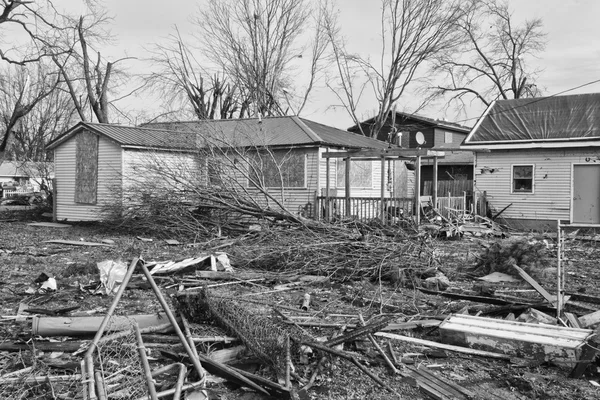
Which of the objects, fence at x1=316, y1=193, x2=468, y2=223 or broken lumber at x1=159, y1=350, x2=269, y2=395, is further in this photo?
fence at x1=316, y1=193, x2=468, y2=223

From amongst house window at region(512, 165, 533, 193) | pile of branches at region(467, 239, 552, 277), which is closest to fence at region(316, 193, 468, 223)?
house window at region(512, 165, 533, 193)

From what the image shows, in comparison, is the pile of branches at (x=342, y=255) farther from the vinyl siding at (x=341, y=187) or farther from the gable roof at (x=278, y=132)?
the vinyl siding at (x=341, y=187)

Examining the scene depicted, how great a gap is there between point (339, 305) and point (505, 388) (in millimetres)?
3102

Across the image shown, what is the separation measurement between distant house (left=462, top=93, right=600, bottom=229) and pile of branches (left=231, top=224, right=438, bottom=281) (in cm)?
1019

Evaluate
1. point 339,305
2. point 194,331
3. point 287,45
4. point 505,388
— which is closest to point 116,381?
point 194,331

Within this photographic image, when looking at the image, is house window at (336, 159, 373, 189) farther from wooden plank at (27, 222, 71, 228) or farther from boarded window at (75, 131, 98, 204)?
wooden plank at (27, 222, 71, 228)

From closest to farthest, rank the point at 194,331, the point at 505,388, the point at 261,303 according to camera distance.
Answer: the point at 505,388 → the point at 194,331 → the point at 261,303

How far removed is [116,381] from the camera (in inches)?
165

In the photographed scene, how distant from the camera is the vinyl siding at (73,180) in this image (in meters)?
18.4

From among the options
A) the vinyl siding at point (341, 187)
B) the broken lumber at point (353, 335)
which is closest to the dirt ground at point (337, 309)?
the broken lumber at point (353, 335)

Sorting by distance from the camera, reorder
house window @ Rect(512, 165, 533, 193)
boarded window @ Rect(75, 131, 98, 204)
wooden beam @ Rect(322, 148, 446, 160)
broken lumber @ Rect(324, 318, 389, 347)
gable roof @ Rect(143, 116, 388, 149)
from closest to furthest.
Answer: broken lumber @ Rect(324, 318, 389, 347), wooden beam @ Rect(322, 148, 446, 160), boarded window @ Rect(75, 131, 98, 204), house window @ Rect(512, 165, 533, 193), gable roof @ Rect(143, 116, 388, 149)

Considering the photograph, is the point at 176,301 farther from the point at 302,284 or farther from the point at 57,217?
the point at 57,217

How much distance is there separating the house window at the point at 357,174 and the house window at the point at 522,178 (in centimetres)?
511

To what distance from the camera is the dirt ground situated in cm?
472
